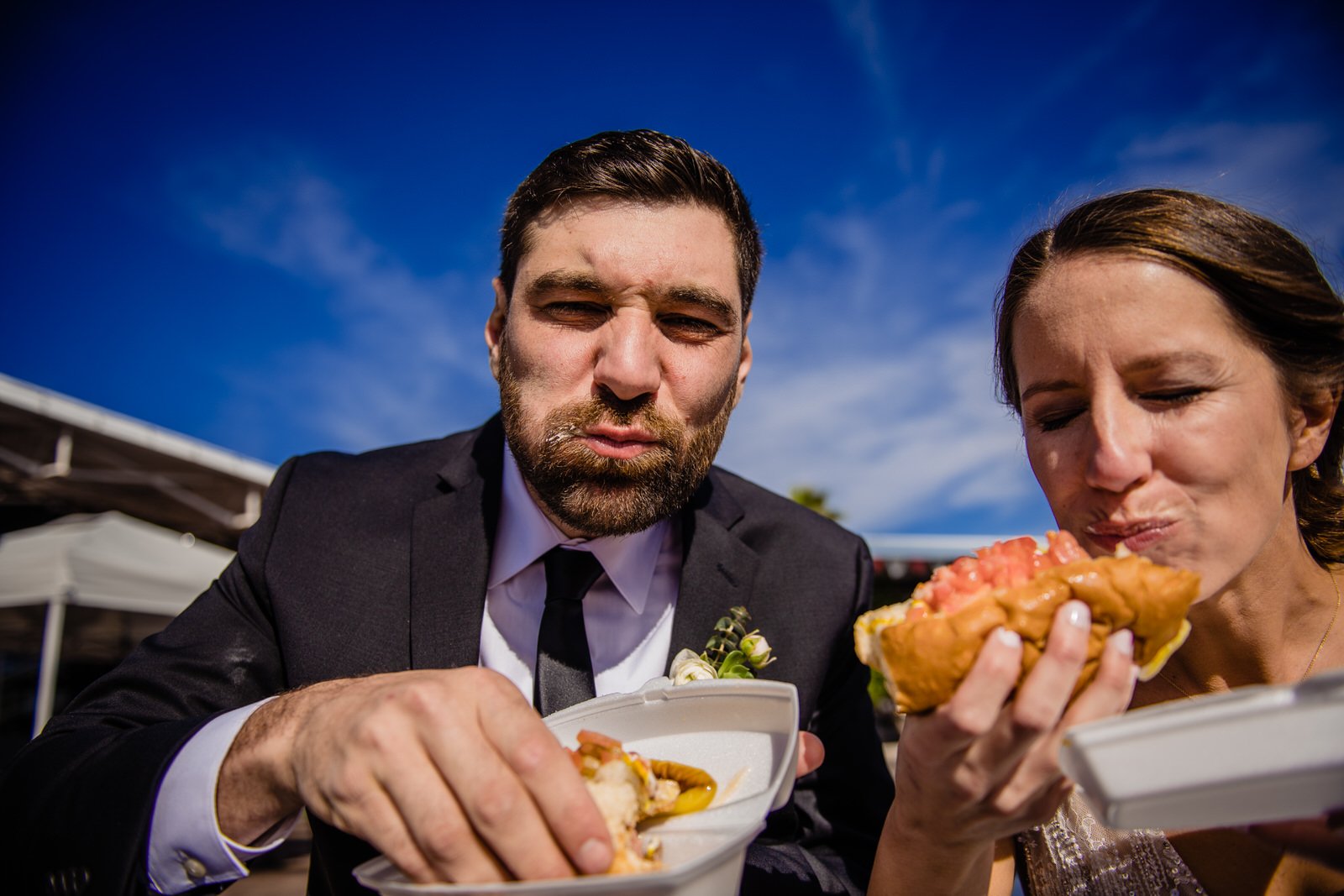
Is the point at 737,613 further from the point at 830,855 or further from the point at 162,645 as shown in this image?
the point at 162,645

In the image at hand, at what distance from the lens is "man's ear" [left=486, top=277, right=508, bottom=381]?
2.83 m

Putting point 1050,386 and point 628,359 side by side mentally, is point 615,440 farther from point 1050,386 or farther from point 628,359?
point 1050,386

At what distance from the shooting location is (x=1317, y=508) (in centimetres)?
242

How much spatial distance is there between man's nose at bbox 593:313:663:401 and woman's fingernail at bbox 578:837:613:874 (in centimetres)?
137

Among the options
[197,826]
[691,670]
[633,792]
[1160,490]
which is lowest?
[197,826]

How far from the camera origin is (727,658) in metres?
2.02

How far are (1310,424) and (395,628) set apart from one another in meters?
2.90

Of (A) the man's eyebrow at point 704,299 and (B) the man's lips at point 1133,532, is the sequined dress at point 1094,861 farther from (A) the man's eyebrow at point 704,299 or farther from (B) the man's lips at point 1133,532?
(A) the man's eyebrow at point 704,299

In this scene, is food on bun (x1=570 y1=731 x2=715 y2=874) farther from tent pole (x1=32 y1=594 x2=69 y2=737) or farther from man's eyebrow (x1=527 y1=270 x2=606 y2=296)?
tent pole (x1=32 y1=594 x2=69 y2=737)

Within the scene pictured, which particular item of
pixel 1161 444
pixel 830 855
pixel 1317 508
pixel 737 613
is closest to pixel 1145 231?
pixel 1161 444

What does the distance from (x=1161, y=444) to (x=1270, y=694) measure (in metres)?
1.02

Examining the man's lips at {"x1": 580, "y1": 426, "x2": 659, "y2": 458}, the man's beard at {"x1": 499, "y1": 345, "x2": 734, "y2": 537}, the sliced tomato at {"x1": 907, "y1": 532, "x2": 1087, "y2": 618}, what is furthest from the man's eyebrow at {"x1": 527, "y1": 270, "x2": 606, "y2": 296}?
the sliced tomato at {"x1": 907, "y1": 532, "x2": 1087, "y2": 618}

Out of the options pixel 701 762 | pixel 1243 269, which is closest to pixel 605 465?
pixel 701 762

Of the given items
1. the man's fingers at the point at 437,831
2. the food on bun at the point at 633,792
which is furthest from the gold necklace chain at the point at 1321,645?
the man's fingers at the point at 437,831
